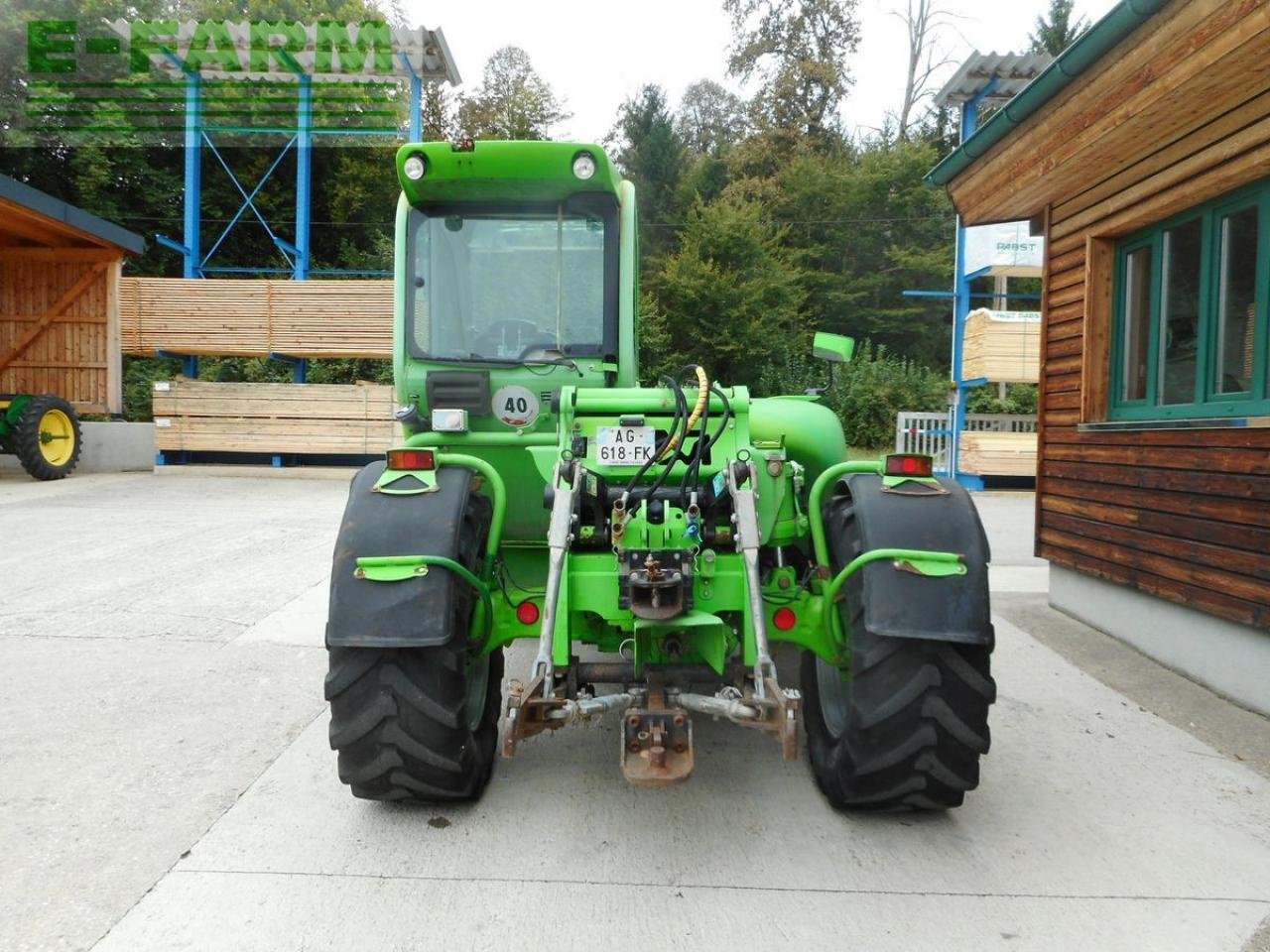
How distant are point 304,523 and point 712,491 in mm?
7655

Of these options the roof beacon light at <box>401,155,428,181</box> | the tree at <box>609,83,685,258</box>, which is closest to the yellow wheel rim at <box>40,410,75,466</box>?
the roof beacon light at <box>401,155,428,181</box>

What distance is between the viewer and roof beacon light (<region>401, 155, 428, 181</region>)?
13.7 feet

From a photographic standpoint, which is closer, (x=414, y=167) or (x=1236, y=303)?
(x=414, y=167)

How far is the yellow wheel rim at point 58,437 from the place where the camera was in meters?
13.6

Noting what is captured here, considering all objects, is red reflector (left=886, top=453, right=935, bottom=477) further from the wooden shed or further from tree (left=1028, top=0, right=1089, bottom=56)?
tree (left=1028, top=0, right=1089, bottom=56)

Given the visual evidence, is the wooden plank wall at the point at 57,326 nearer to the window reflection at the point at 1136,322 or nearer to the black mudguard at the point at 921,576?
the window reflection at the point at 1136,322

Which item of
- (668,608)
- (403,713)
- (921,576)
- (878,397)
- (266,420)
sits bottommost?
(403,713)

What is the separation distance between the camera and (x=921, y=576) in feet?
9.29

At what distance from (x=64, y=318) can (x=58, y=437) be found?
2468 mm

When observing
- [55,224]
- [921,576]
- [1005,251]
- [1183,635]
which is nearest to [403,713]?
[921,576]

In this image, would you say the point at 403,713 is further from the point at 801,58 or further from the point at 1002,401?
the point at 801,58

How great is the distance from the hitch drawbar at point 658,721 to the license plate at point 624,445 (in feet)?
2.72

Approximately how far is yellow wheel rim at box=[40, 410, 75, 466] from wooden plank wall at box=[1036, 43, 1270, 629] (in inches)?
523

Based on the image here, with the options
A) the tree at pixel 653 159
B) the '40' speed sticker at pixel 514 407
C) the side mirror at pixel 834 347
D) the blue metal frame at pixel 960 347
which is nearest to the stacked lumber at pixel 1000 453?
the blue metal frame at pixel 960 347
